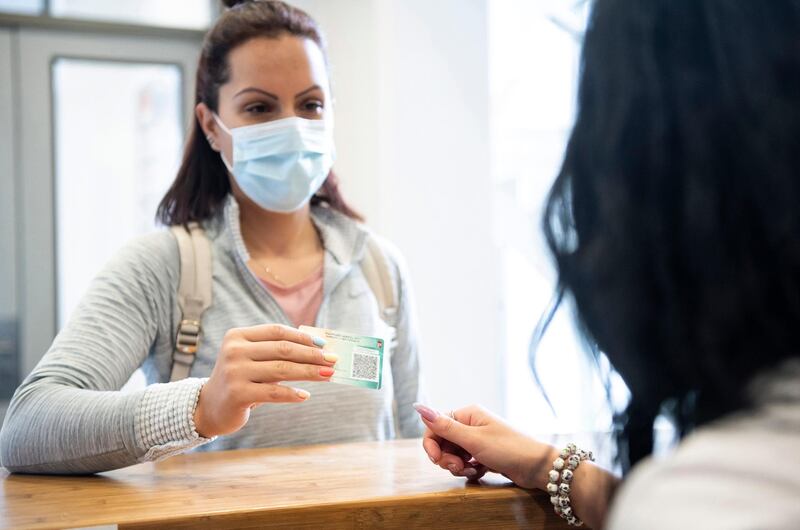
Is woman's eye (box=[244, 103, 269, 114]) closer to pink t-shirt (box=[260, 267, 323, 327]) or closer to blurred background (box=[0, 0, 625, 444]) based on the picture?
pink t-shirt (box=[260, 267, 323, 327])

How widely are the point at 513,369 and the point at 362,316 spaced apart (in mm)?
2712

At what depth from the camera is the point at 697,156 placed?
730 millimetres

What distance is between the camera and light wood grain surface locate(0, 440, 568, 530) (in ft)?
3.54

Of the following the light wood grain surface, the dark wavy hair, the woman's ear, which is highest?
the woman's ear

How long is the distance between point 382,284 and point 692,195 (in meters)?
1.36

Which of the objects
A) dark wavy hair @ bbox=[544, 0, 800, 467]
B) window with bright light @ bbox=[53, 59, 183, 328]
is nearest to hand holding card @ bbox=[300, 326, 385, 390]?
dark wavy hair @ bbox=[544, 0, 800, 467]

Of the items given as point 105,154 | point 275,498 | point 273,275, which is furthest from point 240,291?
point 105,154

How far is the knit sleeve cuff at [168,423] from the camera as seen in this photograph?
1.38 m

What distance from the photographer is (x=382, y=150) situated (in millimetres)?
3682

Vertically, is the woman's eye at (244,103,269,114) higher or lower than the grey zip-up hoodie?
higher

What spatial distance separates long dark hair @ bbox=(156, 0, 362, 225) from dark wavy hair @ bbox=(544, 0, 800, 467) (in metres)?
1.28

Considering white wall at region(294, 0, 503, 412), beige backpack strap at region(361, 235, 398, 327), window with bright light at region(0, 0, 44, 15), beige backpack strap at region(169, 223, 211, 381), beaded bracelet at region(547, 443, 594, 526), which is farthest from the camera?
window with bright light at region(0, 0, 44, 15)

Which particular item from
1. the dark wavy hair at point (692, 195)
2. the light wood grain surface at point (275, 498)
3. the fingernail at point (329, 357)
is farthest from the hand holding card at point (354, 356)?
the dark wavy hair at point (692, 195)

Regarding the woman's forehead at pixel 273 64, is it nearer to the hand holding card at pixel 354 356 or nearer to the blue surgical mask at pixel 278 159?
the blue surgical mask at pixel 278 159
